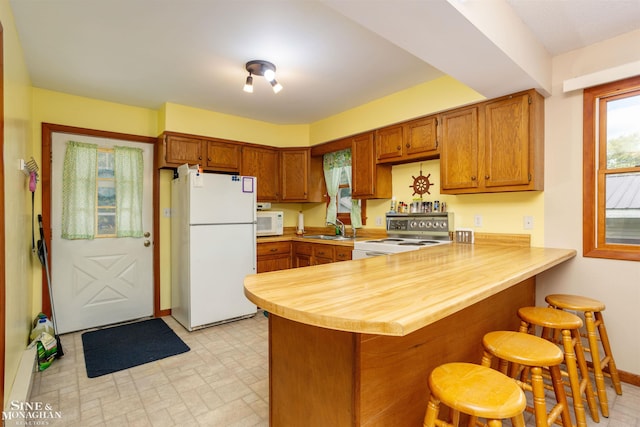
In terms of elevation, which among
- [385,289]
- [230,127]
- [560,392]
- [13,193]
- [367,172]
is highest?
[230,127]

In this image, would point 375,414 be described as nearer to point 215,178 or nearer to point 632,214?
point 632,214

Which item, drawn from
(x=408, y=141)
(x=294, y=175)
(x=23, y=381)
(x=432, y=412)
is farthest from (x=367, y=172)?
(x=23, y=381)

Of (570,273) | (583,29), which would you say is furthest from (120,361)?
(583,29)

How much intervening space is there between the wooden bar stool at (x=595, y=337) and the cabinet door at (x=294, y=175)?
3.02m

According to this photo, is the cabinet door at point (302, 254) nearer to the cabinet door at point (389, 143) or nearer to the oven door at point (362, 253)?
the oven door at point (362, 253)

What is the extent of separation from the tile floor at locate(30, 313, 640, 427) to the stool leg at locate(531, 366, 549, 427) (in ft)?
2.44

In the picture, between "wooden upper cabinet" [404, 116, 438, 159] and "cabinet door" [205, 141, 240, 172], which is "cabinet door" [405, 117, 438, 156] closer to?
"wooden upper cabinet" [404, 116, 438, 159]

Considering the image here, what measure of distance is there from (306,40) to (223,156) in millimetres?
2052

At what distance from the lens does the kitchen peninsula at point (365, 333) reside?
97cm

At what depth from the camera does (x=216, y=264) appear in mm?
3420

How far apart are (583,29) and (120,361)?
4288 mm
